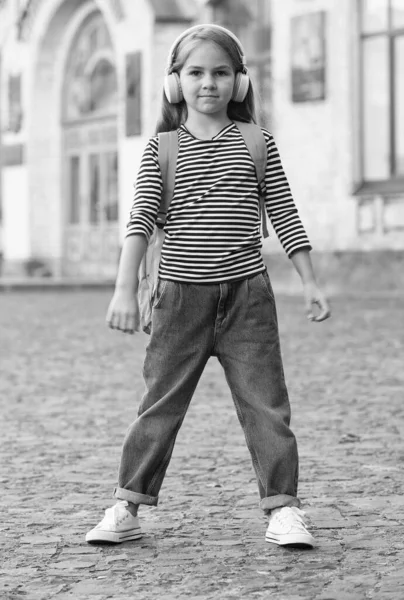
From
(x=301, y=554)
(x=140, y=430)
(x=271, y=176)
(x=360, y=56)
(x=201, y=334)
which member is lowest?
(x=301, y=554)

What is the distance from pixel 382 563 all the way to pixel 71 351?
7.78 m

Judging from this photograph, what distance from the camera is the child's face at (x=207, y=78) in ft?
13.8

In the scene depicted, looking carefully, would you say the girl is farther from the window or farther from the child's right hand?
the window

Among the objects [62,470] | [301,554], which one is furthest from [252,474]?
[301,554]

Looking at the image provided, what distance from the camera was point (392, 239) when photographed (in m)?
19.0

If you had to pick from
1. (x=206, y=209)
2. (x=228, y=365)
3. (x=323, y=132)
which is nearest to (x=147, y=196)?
(x=206, y=209)

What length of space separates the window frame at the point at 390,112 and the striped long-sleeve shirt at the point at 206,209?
48.4 ft

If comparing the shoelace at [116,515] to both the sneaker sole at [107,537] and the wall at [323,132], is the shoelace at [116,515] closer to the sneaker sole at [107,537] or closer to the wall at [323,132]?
the sneaker sole at [107,537]

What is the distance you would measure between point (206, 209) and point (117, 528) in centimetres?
97

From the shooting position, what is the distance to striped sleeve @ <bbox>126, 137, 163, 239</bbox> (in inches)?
162

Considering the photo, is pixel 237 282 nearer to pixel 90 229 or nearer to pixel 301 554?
pixel 301 554

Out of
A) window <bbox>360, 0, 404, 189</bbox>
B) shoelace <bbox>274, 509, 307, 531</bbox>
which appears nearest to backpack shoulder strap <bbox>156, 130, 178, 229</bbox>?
shoelace <bbox>274, 509, 307, 531</bbox>

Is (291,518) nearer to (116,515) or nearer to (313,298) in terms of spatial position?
(116,515)

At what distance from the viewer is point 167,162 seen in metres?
4.18
